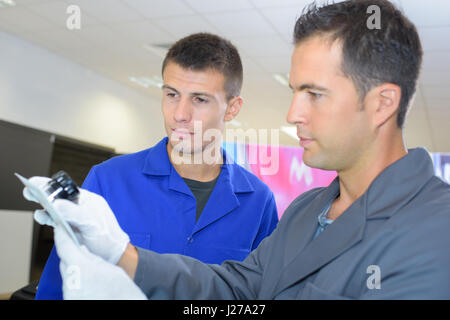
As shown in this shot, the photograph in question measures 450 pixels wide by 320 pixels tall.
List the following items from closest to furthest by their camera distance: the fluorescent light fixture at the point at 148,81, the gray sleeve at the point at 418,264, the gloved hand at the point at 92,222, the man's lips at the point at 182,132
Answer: the gray sleeve at the point at 418,264
the gloved hand at the point at 92,222
the man's lips at the point at 182,132
the fluorescent light fixture at the point at 148,81

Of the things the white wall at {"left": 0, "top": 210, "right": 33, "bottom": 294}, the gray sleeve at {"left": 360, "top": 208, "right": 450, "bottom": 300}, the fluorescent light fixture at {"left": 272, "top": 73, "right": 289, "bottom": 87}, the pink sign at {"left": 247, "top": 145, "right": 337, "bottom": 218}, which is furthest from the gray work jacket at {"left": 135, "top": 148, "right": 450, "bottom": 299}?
the fluorescent light fixture at {"left": 272, "top": 73, "right": 289, "bottom": 87}

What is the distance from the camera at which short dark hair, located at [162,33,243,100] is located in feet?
5.26

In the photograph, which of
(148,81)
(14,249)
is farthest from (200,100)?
(148,81)

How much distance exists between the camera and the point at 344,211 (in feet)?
3.12

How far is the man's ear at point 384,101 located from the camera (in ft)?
3.24

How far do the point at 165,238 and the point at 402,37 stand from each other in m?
0.91

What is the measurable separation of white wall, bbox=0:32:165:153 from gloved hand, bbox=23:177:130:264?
4.47 meters

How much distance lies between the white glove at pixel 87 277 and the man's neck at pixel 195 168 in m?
0.80

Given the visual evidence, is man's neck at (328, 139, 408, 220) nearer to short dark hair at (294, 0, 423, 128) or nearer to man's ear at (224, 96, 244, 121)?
short dark hair at (294, 0, 423, 128)

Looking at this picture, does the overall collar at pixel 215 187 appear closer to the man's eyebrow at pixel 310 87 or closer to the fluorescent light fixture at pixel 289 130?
the man's eyebrow at pixel 310 87

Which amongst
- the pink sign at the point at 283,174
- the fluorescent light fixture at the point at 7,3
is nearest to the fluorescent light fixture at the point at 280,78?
the pink sign at the point at 283,174

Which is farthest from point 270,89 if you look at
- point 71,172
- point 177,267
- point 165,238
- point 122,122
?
point 177,267

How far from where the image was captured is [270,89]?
239 inches

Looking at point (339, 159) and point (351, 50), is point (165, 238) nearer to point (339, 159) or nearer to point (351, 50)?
point (339, 159)
